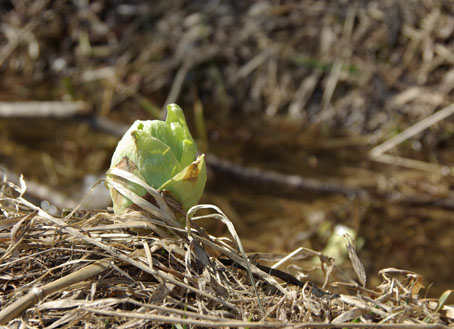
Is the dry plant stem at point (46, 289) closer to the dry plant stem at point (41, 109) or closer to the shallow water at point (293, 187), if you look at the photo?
the shallow water at point (293, 187)

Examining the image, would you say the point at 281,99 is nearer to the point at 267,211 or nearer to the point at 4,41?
the point at 267,211

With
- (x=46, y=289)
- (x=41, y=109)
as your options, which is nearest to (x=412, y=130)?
(x=41, y=109)

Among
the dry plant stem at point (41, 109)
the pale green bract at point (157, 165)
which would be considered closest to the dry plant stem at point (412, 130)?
the dry plant stem at point (41, 109)

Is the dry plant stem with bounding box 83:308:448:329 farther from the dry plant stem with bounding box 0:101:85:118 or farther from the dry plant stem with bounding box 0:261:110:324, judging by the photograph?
the dry plant stem with bounding box 0:101:85:118

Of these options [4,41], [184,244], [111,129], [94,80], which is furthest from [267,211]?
[4,41]

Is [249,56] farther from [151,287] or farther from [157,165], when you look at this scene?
[151,287]

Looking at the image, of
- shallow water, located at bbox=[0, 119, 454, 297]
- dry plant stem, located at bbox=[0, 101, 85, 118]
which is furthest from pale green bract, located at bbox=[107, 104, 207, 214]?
dry plant stem, located at bbox=[0, 101, 85, 118]
